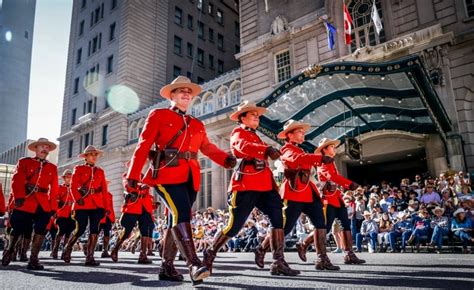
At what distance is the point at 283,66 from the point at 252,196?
18.4 meters

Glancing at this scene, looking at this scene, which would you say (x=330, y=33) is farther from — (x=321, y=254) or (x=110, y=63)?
(x=110, y=63)

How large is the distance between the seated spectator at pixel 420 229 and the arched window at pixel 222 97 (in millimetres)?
16305

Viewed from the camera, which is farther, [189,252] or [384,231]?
[384,231]

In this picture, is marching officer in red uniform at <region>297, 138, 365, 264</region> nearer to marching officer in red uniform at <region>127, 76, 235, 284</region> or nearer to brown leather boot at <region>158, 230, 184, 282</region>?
marching officer in red uniform at <region>127, 76, 235, 284</region>

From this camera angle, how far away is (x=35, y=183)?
6.84 m

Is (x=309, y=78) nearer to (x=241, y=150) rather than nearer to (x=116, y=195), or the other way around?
(x=241, y=150)

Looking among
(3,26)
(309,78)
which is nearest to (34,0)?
(3,26)

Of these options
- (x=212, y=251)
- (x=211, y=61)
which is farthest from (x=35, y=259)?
(x=211, y=61)

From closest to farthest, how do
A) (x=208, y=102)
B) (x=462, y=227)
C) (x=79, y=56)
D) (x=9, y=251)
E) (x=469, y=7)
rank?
(x=9, y=251), (x=462, y=227), (x=469, y=7), (x=208, y=102), (x=79, y=56)

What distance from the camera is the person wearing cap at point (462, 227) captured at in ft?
32.0

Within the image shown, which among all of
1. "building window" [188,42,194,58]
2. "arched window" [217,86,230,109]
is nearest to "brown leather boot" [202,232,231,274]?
"arched window" [217,86,230,109]

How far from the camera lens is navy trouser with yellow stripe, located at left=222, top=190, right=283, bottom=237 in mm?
4738

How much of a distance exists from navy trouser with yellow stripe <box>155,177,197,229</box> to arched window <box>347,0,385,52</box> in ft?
58.6

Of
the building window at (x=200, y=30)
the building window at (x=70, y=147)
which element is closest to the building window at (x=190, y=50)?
the building window at (x=200, y=30)
